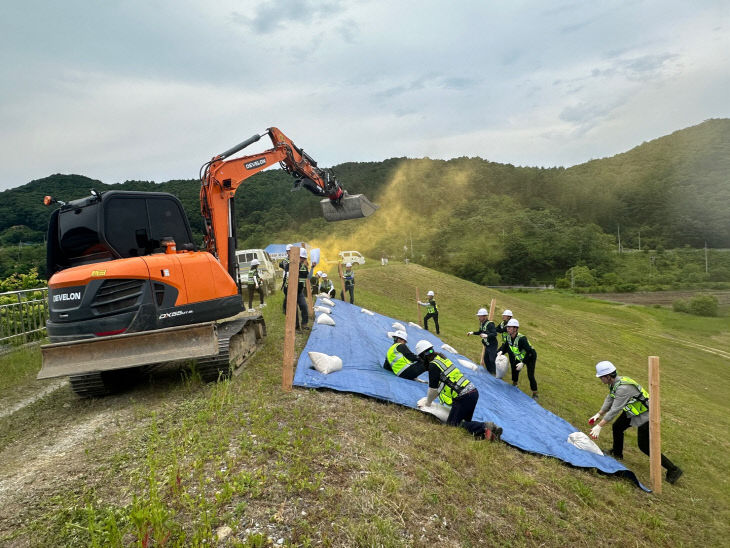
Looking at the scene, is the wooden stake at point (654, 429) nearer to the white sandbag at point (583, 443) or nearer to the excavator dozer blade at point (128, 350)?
the white sandbag at point (583, 443)

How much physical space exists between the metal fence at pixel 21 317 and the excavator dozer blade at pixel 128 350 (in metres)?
7.66

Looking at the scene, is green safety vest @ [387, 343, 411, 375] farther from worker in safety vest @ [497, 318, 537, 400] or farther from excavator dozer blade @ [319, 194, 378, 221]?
excavator dozer blade @ [319, 194, 378, 221]

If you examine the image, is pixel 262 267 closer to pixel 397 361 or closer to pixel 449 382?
pixel 397 361

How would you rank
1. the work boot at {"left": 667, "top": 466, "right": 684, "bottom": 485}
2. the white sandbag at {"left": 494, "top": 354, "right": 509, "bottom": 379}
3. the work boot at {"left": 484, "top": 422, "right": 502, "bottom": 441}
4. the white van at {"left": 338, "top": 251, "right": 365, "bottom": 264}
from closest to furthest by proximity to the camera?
the work boot at {"left": 484, "top": 422, "right": 502, "bottom": 441} → the work boot at {"left": 667, "top": 466, "right": 684, "bottom": 485} → the white sandbag at {"left": 494, "top": 354, "right": 509, "bottom": 379} → the white van at {"left": 338, "top": 251, "right": 365, "bottom": 264}

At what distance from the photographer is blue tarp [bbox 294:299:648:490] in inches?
262

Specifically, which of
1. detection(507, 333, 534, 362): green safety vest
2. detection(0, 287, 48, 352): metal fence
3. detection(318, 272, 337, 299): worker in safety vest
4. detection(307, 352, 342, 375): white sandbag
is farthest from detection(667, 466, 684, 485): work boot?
detection(0, 287, 48, 352): metal fence

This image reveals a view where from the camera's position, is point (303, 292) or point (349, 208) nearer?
point (303, 292)

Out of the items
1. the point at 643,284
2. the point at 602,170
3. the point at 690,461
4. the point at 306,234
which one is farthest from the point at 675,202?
the point at 690,461

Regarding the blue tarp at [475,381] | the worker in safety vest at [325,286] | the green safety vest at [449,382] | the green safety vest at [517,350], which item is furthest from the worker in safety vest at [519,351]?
the worker in safety vest at [325,286]

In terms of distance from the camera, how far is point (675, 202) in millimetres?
110500

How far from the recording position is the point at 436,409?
264 inches

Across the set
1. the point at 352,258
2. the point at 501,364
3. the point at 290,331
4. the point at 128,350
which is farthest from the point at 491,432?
the point at 352,258

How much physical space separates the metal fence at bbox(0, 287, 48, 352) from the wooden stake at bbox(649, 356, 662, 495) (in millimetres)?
14581

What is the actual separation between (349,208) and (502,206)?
105542mm
